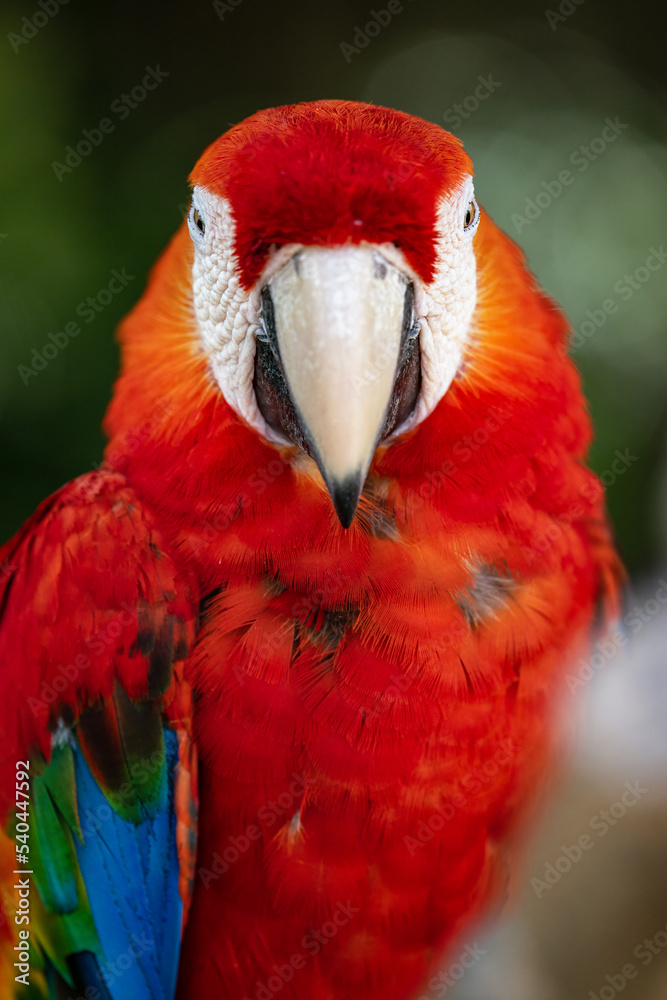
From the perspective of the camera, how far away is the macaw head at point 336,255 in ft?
1.69

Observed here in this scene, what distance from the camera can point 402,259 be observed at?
54 cm

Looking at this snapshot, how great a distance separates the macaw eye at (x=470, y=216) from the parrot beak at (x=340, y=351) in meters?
0.11

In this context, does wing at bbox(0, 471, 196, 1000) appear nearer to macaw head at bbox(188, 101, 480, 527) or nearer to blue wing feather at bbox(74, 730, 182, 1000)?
blue wing feather at bbox(74, 730, 182, 1000)

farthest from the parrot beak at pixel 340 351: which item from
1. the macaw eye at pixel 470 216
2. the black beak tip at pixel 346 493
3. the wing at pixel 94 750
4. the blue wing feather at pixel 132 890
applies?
the blue wing feather at pixel 132 890

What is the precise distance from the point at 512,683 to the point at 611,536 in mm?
273

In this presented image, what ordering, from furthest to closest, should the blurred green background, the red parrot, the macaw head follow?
the blurred green background, the red parrot, the macaw head

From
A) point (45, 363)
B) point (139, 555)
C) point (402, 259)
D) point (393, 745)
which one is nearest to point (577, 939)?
point (393, 745)

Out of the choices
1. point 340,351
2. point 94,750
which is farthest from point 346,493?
point 94,750

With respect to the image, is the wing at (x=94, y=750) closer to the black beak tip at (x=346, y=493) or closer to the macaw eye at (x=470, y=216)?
the black beak tip at (x=346, y=493)

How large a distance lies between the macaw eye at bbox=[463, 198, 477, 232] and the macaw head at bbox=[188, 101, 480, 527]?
2 cm

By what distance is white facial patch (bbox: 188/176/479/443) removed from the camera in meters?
0.57

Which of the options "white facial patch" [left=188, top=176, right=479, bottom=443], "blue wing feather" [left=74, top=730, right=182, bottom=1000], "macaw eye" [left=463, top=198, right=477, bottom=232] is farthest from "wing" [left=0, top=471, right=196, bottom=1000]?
"macaw eye" [left=463, top=198, right=477, bottom=232]

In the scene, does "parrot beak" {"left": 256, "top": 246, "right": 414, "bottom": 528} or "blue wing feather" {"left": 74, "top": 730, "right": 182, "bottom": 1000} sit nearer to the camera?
"parrot beak" {"left": 256, "top": 246, "right": 414, "bottom": 528}

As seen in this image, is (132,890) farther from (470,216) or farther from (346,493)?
(470,216)
